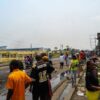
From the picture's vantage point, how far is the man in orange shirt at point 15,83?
7520 mm

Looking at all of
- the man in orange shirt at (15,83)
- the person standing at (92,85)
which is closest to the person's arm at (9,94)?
the man in orange shirt at (15,83)

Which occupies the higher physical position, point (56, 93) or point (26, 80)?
point (26, 80)

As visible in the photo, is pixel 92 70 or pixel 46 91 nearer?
pixel 92 70

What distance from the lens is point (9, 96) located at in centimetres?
749

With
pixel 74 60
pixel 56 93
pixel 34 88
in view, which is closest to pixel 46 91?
pixel 34 88

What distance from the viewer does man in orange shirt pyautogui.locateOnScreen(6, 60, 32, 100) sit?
7.52 m

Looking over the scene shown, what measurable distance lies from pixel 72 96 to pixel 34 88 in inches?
238

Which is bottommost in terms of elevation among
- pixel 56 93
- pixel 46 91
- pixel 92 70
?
pixel 56 93

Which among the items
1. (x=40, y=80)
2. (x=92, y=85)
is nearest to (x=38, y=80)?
(x=40, y=80)

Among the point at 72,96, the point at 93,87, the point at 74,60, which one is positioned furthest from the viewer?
the point at 74,60

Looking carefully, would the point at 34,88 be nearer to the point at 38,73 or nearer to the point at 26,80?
the point at 38,73

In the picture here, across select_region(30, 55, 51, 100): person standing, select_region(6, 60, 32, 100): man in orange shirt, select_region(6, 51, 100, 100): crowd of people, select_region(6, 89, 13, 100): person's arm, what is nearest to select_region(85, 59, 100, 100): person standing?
select_region(6, 51, 100, 100): crowd of people

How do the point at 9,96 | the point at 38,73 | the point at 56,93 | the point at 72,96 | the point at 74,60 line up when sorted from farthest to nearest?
the point at 74,60
the point at 56,93
the point at 72,96
the point at 38,73
the point at 9,96

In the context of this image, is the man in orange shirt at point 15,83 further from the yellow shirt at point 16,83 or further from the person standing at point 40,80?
the person standing at point 40,80
